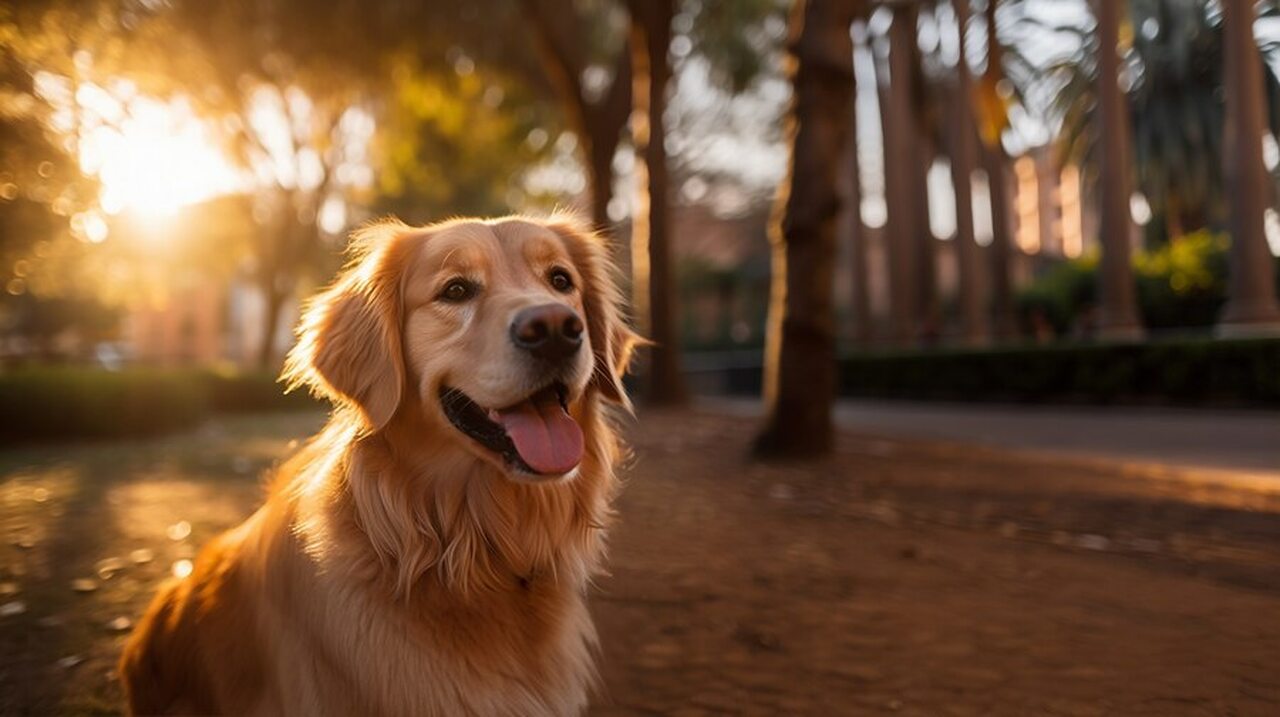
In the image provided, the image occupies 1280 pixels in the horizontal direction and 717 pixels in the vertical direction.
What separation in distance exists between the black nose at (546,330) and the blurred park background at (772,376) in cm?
153

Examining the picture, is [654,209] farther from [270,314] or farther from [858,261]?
[270,314]

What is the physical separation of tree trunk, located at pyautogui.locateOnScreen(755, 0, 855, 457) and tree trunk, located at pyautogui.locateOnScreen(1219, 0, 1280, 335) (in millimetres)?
11320

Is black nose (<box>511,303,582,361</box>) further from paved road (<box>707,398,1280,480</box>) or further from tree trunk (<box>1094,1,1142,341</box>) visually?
tree trunk (<box>1094,1,1142,341</box>)

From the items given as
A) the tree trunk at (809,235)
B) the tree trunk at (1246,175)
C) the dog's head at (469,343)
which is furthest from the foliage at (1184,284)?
the dog's head at (469,343)

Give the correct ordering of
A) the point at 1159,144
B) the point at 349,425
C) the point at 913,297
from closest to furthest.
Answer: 1. the point at 349,425
2. the point at 913,297
3. the point at 1159,144

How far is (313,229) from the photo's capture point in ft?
92.4

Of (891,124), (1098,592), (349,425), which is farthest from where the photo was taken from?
(891,124)

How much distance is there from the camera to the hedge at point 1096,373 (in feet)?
49.0

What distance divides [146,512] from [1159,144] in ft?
146

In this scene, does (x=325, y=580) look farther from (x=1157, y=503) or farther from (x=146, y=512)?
(x=1157, y=503)

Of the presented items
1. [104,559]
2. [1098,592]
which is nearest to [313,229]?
[104,559]

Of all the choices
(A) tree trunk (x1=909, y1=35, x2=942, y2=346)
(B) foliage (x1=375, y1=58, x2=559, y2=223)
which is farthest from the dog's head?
(A) tree trunk (x1=909, y1=35, x2=942, y2=346)

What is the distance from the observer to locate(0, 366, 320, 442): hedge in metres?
13.3

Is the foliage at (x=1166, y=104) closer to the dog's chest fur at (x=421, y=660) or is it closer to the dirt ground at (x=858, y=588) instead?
the dirt ground at (x=858, y=588)
